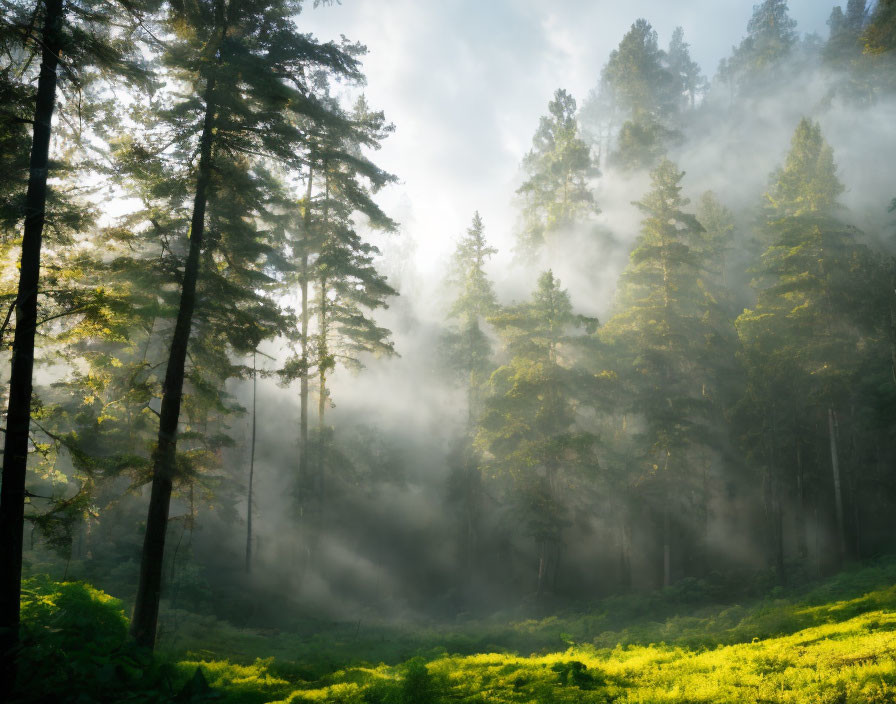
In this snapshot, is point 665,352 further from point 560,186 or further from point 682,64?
point 682,64

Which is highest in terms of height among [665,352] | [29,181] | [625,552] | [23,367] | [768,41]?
[768,41]

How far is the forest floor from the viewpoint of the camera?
723 centimetres

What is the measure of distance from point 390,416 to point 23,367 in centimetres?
3418

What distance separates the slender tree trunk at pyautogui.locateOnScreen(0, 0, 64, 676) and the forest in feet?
0.15

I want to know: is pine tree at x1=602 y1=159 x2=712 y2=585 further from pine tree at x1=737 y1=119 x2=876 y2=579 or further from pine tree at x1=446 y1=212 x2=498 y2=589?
pine tree at x1=446 y1=212 x2=498 y2=589

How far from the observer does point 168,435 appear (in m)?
11.8

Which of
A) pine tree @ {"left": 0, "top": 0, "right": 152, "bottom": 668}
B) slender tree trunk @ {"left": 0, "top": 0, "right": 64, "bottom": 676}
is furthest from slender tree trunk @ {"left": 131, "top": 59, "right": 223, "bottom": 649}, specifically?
slender tree trunk @ {"left": 0, "top": 0, "right": 64, "bottom": 676}

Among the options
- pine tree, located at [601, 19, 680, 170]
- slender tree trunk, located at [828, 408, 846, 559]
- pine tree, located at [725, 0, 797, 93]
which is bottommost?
slender tree trunk, located at [828, 408, 846, 559]

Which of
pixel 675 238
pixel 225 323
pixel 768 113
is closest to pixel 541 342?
pixel 675 238

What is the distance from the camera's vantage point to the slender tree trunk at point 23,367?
25.2 feet

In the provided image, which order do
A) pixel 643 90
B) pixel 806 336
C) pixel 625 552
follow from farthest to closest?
1. pixel 643 90
2. pixel 625 552
3. pixel 806 336

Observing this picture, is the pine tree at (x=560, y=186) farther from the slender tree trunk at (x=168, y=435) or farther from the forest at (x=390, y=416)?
the slender tree trunk at (x=168, y=435)

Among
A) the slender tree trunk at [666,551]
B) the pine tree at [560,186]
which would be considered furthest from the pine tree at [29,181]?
the pine tree at [560,186]

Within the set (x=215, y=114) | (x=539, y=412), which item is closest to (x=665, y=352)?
(x=539, y=412)
